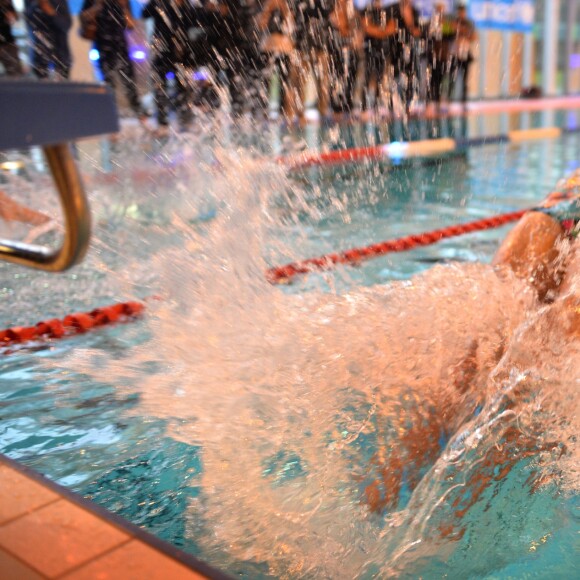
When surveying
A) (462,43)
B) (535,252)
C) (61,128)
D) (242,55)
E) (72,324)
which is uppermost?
(462,43)

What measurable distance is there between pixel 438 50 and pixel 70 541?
31.1 ft

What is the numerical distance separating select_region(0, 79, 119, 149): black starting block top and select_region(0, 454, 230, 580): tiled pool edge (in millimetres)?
502

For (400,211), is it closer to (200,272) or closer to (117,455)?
(200,272)

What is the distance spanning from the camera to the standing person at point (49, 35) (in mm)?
6832

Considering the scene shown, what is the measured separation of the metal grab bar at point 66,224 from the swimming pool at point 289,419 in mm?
503

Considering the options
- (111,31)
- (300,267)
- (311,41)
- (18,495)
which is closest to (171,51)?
(111,31)

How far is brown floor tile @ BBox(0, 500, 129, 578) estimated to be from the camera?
3.06 ft

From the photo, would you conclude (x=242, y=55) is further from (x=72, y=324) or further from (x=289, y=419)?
(x=289, y=419)

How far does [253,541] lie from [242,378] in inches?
16.5

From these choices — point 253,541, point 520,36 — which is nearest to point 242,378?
point 253,541

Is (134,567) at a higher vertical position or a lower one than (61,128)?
lower

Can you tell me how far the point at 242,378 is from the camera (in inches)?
62.6

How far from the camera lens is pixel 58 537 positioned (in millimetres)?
983

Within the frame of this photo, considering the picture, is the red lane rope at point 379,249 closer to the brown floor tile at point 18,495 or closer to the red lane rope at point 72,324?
the red lane rope at point 72,324
